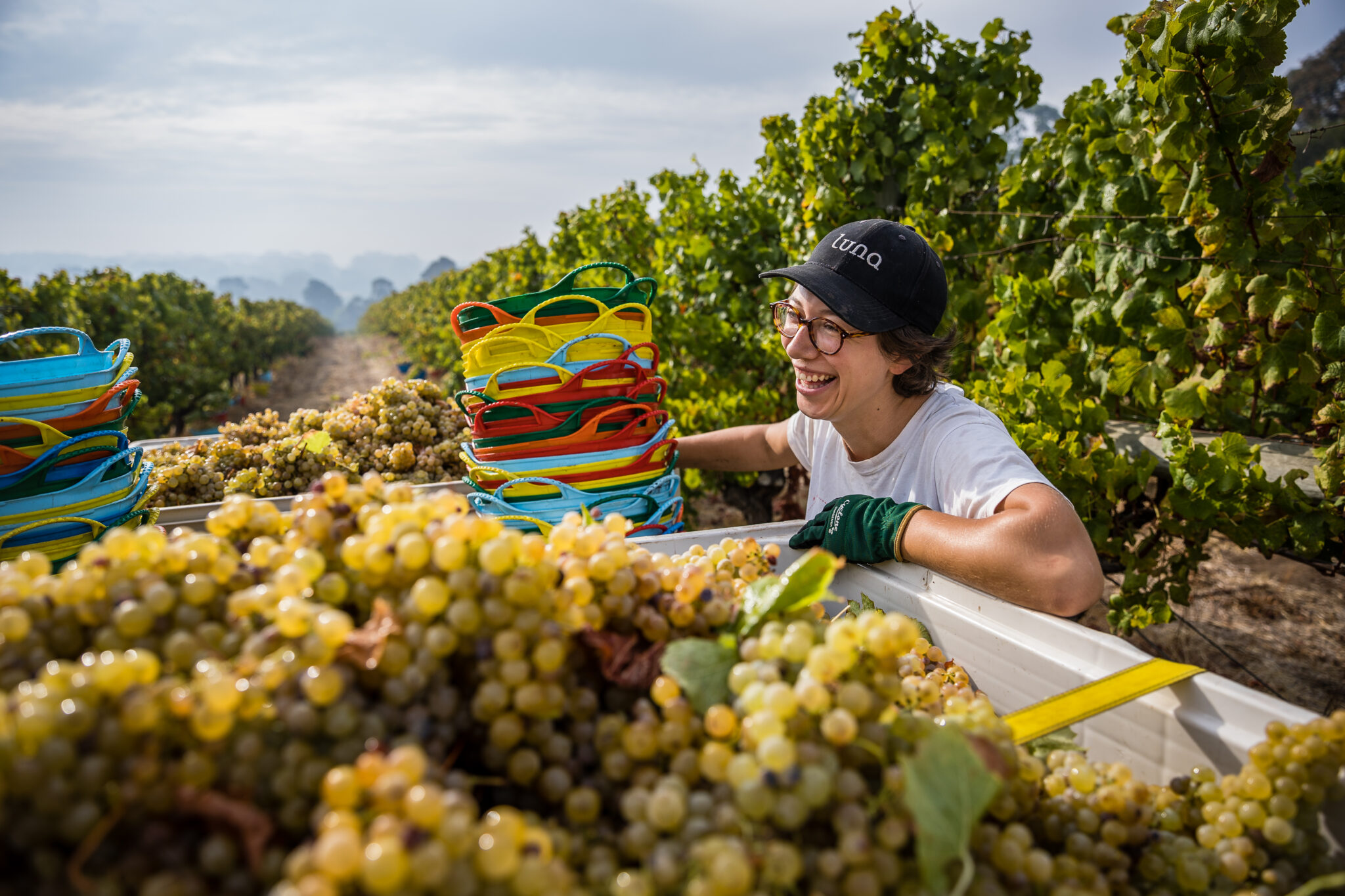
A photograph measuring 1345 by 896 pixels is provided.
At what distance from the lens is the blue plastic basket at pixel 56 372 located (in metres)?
1.65

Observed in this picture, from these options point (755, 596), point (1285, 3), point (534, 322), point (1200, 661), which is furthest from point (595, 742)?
point (1200, 661)

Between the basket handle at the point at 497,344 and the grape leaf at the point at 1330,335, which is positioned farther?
the grape leaf at the point at 1330,335

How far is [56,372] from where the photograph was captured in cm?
171

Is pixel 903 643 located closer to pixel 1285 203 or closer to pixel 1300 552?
pixel 1300 552

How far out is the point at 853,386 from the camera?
2.26m

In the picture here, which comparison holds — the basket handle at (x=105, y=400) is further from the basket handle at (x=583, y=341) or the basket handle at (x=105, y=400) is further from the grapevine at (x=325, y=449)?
the basket handle at (x=583, y=341)

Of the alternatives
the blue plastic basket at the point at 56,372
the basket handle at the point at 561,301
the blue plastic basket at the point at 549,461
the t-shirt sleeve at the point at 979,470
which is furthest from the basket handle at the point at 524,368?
the t-shirt sleeve at the point at 979,470

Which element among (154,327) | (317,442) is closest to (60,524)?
(317,442)

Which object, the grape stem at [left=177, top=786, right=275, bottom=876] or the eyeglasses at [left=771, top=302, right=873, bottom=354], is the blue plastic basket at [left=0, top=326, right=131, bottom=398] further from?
the eyeglasses at [left=771, top=302, right=873, bottom=354]

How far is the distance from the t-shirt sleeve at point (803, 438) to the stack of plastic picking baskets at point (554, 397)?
983mm

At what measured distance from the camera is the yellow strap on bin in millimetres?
986

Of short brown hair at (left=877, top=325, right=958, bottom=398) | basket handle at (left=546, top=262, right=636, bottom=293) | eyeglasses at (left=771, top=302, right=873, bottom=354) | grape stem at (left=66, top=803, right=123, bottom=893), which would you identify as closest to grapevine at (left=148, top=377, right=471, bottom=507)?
basket handle at (left=546, top=262, right=636, bottom=293)

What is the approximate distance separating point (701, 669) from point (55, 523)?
1.68 metres

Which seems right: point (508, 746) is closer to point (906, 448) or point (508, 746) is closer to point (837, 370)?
point (837, 370)
